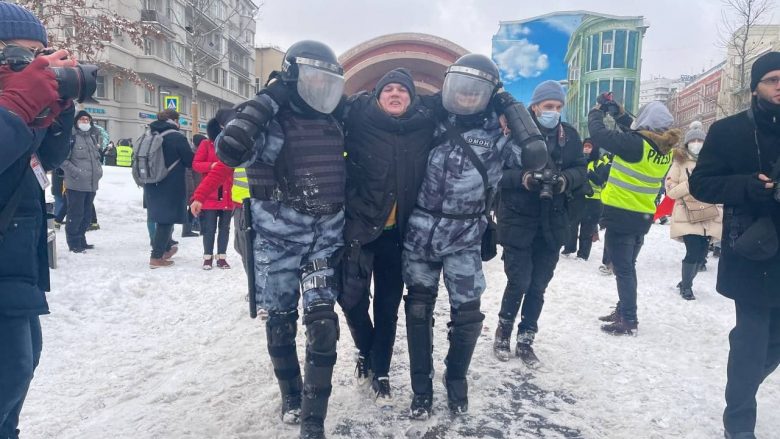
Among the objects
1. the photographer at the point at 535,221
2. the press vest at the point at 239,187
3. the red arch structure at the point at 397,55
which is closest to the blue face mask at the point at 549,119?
the photographer at the point at 535,221

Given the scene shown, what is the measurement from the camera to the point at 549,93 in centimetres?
379

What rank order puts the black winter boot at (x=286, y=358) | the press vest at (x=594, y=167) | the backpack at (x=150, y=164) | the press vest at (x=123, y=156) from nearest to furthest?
the black winter boot at (x=286, y=358) → the backpack at (x=150, y=164) → the press vest at (x=594, y=167) → the press vest at (x=123, y=156)

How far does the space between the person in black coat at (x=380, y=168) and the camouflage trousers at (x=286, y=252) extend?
192 mm

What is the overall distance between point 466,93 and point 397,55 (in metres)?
7.10

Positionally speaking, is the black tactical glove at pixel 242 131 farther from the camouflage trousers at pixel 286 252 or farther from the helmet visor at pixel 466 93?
the helmet visor at pixel 466 93

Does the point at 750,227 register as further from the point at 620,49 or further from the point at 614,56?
the point at 620,49

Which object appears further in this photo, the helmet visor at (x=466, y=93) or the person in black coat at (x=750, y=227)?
the helmet visor at (x=466, y=93)

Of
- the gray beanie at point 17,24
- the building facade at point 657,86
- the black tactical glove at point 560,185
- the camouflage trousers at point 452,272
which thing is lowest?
the camouflage trousers at point 452,272

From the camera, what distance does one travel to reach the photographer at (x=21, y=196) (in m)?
1.79

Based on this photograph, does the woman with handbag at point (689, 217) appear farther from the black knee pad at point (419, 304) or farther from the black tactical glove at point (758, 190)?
the black knee pad at point (419, 304)

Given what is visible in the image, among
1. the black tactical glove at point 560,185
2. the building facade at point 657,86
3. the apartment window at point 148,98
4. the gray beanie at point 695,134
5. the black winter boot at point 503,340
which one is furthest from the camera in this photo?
the building facade at point 657,86

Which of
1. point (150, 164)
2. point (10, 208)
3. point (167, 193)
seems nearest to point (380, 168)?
point (10, 208)

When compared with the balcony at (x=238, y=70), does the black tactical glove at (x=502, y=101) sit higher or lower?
lower

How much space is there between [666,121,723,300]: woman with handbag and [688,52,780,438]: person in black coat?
3.58 metres
